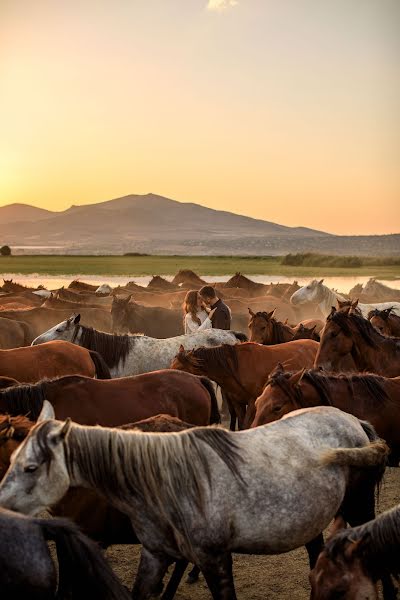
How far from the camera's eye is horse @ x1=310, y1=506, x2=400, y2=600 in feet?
12.0

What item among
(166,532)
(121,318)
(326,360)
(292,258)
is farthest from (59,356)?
(292,258)

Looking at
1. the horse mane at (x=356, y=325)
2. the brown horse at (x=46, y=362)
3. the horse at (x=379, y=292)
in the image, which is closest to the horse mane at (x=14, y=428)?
the brown horse at (x=46, y=362)

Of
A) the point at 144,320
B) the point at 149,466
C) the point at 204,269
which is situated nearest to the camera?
the point at 149,466

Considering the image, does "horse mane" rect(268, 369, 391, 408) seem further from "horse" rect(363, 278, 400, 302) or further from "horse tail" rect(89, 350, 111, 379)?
"horse" rect(363, 278, 400, 302)

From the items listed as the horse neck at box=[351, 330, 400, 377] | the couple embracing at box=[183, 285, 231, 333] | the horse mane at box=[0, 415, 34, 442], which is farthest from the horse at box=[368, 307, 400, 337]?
the horse mane at box=[0, 415, 34, 442]

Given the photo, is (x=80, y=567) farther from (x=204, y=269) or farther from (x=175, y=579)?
(x=204, y=269)

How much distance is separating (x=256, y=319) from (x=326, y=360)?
3314mm

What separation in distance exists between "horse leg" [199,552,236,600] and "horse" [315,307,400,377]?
3.90 meters

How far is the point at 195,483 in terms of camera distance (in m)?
3.98

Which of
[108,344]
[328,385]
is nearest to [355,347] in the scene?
[328,385]

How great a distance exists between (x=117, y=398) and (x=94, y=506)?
4.43ft

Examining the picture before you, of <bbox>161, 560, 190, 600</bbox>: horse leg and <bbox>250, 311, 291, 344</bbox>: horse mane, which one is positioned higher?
<bbox>250, 311, 291, 344</bbox>: horse mane

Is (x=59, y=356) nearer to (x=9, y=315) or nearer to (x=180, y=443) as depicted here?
(x=180, y=443)

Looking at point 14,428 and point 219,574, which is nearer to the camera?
point 219,574
